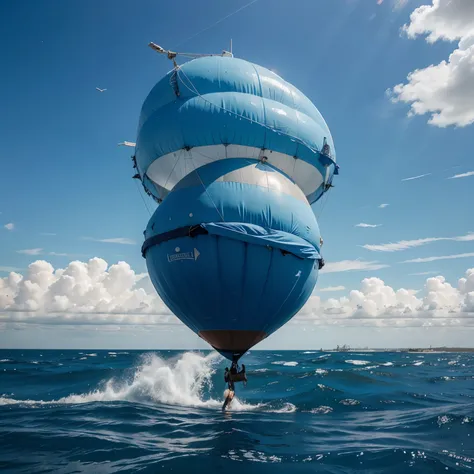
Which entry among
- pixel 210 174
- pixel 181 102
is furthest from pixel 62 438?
pixel 181 102

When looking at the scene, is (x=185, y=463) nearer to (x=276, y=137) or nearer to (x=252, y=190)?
(x=252, y=190)

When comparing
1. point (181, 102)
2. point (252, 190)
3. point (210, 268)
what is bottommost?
point (210, 268)

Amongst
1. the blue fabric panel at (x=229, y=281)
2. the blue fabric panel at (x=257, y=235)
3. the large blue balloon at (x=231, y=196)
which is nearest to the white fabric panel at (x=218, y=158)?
the large blue balloon at (x=231, y=196)

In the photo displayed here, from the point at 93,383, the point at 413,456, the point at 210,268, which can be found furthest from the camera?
the point at 93,383

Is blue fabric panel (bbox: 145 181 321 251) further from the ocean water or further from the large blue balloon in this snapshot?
the ocean water

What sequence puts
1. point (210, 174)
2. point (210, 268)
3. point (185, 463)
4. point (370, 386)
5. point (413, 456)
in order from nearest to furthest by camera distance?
point (185, 463) → point (413, 456) → point (210, 268) → point (210, 174) → point (370, 386)

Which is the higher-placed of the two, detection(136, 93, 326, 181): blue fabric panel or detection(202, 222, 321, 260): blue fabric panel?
detection(136, 93, 326, 181): blue fabric panel

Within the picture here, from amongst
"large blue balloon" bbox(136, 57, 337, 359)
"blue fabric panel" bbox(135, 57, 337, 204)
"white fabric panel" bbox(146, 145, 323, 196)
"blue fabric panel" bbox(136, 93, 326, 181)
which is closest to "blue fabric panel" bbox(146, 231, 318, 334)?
"large blue balloon" bbox(136, 57, 337, 359)

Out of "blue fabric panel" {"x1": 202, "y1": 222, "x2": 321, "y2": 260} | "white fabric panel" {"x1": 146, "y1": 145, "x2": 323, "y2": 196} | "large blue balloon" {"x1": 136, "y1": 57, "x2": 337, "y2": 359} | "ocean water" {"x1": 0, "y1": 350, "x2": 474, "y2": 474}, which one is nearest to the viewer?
"ocean water" {"x1": 0, "y1": 350, "x2": 474, "y2": 474}
